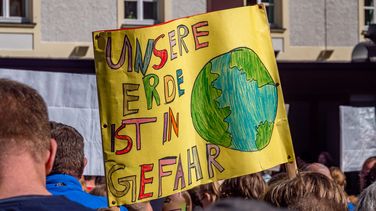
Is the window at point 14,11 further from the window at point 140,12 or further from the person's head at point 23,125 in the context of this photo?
the person's head at point 23,125

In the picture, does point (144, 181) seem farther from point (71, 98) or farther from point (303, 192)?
point (71, 98)

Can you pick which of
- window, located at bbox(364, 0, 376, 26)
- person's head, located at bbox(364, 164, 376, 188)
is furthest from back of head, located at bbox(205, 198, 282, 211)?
window, located at bbox(364, 0, 376, 26)

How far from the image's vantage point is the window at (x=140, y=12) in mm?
19844

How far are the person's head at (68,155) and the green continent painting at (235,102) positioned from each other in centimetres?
71

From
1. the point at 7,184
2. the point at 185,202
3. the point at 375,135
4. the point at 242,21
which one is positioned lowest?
the point at 375,135

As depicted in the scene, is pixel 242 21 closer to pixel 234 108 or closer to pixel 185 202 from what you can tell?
pixel 234 108

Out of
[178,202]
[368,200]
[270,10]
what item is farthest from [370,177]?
[270,10]

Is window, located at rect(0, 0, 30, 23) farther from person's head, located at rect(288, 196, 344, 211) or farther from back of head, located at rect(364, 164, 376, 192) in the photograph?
person's head, located at rect(288, 196, 344, 211)

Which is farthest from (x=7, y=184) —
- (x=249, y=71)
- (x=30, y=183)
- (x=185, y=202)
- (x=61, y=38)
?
(x=61, y=38)

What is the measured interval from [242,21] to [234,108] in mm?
481

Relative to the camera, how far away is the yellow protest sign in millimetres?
5246

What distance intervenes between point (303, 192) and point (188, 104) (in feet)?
5.02

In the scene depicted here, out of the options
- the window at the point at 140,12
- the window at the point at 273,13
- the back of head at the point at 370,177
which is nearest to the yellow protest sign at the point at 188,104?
the back of head at the point at 370,177

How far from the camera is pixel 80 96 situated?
10.5m
